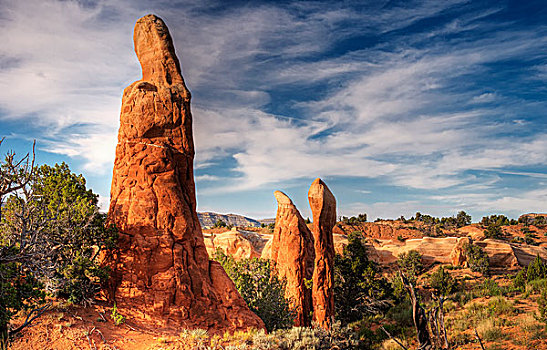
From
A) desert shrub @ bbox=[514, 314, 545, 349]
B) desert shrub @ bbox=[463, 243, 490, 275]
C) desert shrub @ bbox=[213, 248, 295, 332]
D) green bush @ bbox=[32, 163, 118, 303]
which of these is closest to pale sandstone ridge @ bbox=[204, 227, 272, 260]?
desert shrub @ bbox=[463, 243, 490, 275]

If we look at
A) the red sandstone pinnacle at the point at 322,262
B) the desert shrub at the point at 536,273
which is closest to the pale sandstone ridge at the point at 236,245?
the red sandstone pinnacle at the point at 322,262

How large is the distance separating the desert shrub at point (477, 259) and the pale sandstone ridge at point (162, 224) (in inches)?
1214

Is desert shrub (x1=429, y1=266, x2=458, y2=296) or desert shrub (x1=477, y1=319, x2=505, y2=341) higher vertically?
desert shrub (x1=429, y1=266, x2=458, y2=296)

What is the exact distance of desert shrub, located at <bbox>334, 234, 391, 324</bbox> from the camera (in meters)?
23.5

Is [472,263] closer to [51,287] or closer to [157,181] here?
[157,181]

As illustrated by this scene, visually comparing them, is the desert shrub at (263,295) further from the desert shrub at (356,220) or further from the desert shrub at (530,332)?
the desert shrub at (356,220)

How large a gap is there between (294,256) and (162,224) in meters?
10.6

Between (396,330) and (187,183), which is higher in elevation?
(187,183)

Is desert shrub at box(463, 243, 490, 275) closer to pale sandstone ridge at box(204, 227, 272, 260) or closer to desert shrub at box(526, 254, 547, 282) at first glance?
desert shrub at box(526, 254, 547, 282)

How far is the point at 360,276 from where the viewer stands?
2444 centimetres

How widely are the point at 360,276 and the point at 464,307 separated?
262 inches

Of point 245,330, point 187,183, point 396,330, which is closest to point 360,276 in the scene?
point 396,330

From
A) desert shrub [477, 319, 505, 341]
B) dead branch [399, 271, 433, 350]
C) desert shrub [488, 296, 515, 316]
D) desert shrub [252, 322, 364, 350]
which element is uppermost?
dead branch [399, 271, 433, 350]

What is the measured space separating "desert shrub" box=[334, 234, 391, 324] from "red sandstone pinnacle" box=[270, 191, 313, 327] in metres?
4.59
